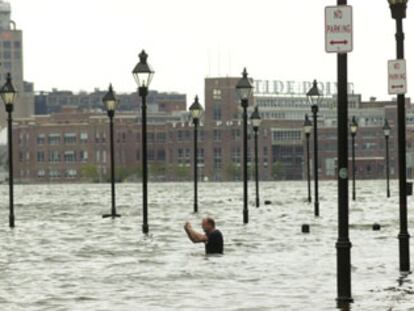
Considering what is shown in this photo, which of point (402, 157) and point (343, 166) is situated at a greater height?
point (402, 157)

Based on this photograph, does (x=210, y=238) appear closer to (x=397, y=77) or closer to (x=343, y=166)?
(x=397, y=77)

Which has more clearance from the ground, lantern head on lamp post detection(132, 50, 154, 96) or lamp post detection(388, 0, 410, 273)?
lantern head on lamp post detection(132, 50, 154, 96)

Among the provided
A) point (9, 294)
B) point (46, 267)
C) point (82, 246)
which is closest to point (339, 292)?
point (9, 294)

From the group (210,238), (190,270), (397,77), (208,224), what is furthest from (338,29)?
(210,238)

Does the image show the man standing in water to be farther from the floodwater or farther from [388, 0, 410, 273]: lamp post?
[388, 0, 410, 273]: lamp post

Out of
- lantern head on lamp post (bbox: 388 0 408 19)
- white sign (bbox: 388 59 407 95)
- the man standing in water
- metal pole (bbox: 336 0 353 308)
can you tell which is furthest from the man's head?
metal pole (bbox: 336 0 353 308)

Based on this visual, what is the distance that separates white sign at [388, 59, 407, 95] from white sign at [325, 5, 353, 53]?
4.89 metres

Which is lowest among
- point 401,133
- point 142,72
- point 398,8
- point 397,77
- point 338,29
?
point 401,133

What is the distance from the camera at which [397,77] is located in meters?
24.4

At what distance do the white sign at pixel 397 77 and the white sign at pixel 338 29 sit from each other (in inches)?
193

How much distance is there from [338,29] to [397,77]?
5007mm

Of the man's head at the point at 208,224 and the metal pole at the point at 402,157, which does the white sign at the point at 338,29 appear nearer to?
the metal pole at the point at 402,157

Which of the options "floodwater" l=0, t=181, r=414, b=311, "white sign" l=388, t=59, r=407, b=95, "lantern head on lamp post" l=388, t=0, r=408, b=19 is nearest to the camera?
"floodwater" l=0, t=181, r=414, b=311

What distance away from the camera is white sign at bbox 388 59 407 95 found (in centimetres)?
2438
